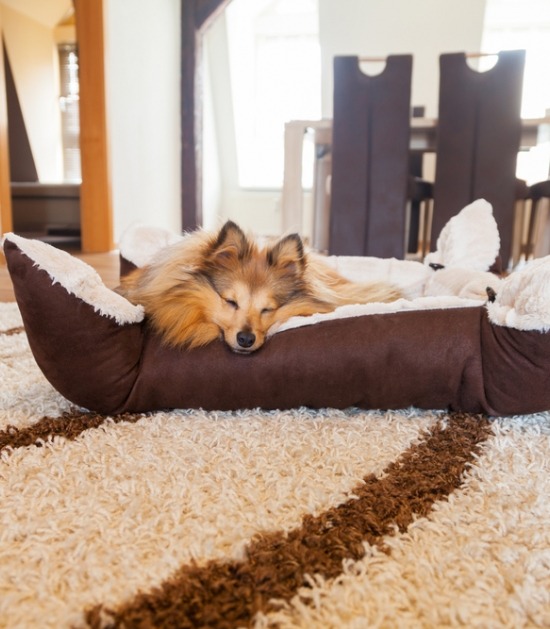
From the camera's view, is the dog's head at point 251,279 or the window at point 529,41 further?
the window at point 529,41

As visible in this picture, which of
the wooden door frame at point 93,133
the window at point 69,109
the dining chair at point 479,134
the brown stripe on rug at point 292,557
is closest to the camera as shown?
the brown stripe on rug at point 292,557

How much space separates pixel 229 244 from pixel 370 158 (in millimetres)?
2329

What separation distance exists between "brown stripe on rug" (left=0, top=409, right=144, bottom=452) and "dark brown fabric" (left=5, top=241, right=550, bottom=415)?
Answer: 3cm

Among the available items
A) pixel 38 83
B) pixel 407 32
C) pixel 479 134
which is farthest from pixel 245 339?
pixel 38 83

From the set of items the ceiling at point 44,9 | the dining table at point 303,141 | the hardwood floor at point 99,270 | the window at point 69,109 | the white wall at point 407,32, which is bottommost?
the hardwood floor at point 99,270

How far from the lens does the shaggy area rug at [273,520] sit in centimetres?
72

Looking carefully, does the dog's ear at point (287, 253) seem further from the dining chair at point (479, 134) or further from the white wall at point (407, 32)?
the white wall at point (407, 32)

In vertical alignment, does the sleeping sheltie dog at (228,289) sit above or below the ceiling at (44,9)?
below

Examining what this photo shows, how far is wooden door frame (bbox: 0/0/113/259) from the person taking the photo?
173 inches

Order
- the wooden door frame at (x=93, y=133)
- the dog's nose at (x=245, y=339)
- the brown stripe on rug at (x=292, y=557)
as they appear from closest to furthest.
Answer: the brown stripe on rug at (x=292, y=557) < the dog's nose at (x=245, y=339) < the wooden door frame at (x=93, y=133)

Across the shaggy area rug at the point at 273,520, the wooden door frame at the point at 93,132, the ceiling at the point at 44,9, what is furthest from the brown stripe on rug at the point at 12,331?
the ceiling at the point at 44,9

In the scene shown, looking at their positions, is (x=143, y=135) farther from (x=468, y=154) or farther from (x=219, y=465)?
(x=219, y=465)

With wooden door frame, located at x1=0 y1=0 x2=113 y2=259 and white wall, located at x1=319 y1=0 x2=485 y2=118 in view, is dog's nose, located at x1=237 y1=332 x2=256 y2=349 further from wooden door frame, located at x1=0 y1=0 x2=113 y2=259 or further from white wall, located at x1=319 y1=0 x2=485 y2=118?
white wall, located at x1=319 y1=0 x2=485 y2=118

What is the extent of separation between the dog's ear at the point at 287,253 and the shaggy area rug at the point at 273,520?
0.45 meters
